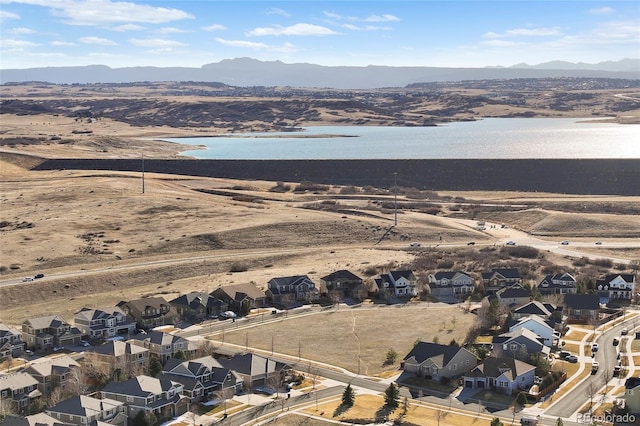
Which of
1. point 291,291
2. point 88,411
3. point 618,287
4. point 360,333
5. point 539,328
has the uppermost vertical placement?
point 539,328

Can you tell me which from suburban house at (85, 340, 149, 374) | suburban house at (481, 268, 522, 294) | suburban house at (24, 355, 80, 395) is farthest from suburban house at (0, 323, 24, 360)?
suburban house at (481, 268, 522, 294)

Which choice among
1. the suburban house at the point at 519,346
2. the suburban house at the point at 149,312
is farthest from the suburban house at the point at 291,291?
the suburban house at the point at 519,346

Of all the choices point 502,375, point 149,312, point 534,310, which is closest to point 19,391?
point 149,312

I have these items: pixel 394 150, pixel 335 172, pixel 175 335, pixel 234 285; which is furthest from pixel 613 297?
pixel 394 150

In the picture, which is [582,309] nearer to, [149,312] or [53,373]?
[149,312]

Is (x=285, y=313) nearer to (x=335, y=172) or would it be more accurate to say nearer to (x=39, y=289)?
(x=39, y=289)

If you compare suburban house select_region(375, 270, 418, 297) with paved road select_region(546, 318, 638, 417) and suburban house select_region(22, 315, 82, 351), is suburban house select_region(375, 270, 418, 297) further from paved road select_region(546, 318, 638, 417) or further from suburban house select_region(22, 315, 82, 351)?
suburban house select_region(22, 315, 82, 351)
